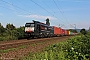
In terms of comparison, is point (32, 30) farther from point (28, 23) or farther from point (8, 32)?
point (8, 32)

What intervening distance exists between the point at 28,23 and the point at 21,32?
19.5ft

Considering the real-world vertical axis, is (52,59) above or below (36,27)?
below

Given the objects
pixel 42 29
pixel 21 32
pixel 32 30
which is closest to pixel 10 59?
pixel 32 30

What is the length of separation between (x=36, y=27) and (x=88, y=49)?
29.6 metres

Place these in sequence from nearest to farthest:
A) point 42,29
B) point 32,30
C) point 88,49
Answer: point 88,49 → point 32,30 → point 42,29

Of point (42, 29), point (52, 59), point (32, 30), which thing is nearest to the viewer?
point (52, 59)

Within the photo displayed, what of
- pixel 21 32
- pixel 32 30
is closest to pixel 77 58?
pixel 32 30

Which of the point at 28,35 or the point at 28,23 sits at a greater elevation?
the point at 28,23

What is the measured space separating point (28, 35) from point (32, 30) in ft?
4.15

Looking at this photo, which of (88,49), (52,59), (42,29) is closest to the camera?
(52,59)

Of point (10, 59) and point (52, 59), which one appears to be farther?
point (10, 59)

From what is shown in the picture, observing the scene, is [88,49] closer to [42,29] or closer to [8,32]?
[42,29]

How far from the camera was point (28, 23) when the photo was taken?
37500 millimetres

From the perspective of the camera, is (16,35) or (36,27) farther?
(16,35)
